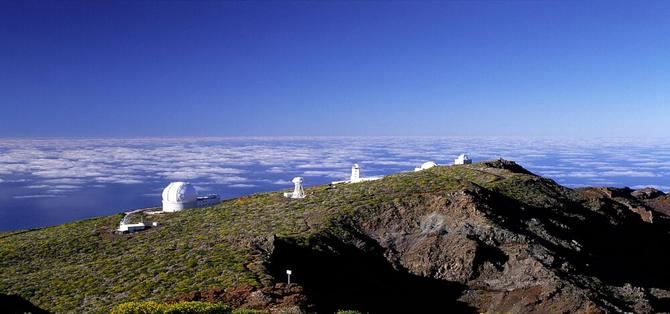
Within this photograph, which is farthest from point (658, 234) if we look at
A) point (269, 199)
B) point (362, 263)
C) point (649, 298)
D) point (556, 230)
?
point (269, 199)

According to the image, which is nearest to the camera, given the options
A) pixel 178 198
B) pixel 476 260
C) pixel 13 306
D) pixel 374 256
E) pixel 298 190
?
pixel 13 306

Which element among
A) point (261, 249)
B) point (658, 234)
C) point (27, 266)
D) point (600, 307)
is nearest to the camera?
point (600, 307)

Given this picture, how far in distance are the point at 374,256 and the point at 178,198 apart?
71.9ft

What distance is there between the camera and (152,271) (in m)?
24.4

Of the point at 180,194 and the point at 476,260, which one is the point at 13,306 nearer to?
the point at 476,260

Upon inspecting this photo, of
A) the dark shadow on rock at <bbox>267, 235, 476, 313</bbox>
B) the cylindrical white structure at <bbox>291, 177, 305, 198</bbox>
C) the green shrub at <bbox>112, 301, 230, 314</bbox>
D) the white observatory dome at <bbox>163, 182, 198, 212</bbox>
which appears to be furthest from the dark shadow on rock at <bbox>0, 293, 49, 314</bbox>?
the white observatory dome at <bbox>163, 182, 198, 212</bbox>

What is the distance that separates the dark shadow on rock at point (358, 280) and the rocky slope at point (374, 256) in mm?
94

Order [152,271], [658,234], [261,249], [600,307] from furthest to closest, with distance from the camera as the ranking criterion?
[658,234], [261,249], [152,271], [600,307]

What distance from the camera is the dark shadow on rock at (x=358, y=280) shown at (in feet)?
75.9

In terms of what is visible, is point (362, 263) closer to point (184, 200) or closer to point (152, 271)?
point (152, 271)

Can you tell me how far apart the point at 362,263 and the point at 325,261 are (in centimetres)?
240

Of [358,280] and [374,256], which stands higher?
[374,256]

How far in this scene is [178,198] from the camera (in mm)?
43562

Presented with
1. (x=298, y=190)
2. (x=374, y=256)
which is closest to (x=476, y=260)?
(x=374, y=256)
